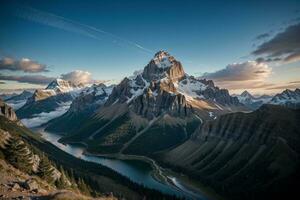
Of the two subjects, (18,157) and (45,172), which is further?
(45,172)

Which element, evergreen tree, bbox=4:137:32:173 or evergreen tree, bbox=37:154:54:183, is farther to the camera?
evergreen tree, bbox=37:154:54:183

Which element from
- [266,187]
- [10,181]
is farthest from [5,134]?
[266,187]

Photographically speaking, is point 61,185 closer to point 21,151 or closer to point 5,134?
point 21,151

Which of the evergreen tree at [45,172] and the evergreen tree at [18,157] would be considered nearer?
the evergreen tree at [18,157]

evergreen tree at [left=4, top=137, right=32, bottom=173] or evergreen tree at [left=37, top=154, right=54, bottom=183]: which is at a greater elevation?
evergreen tree at [left=4, top=137, right=32, bottom=173]

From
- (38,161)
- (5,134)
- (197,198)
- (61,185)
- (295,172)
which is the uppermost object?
(5,134)

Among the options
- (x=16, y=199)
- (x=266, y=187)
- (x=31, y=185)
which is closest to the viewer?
(x=16, y=199)

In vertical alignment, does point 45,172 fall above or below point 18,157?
below

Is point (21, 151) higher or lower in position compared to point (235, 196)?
higher

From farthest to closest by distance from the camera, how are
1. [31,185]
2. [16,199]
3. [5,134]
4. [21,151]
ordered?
[5,134]
[21,151]
[31,185]
[16,199]

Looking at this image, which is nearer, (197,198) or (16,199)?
(16,199)

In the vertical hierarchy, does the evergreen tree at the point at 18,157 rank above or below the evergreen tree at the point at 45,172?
above
